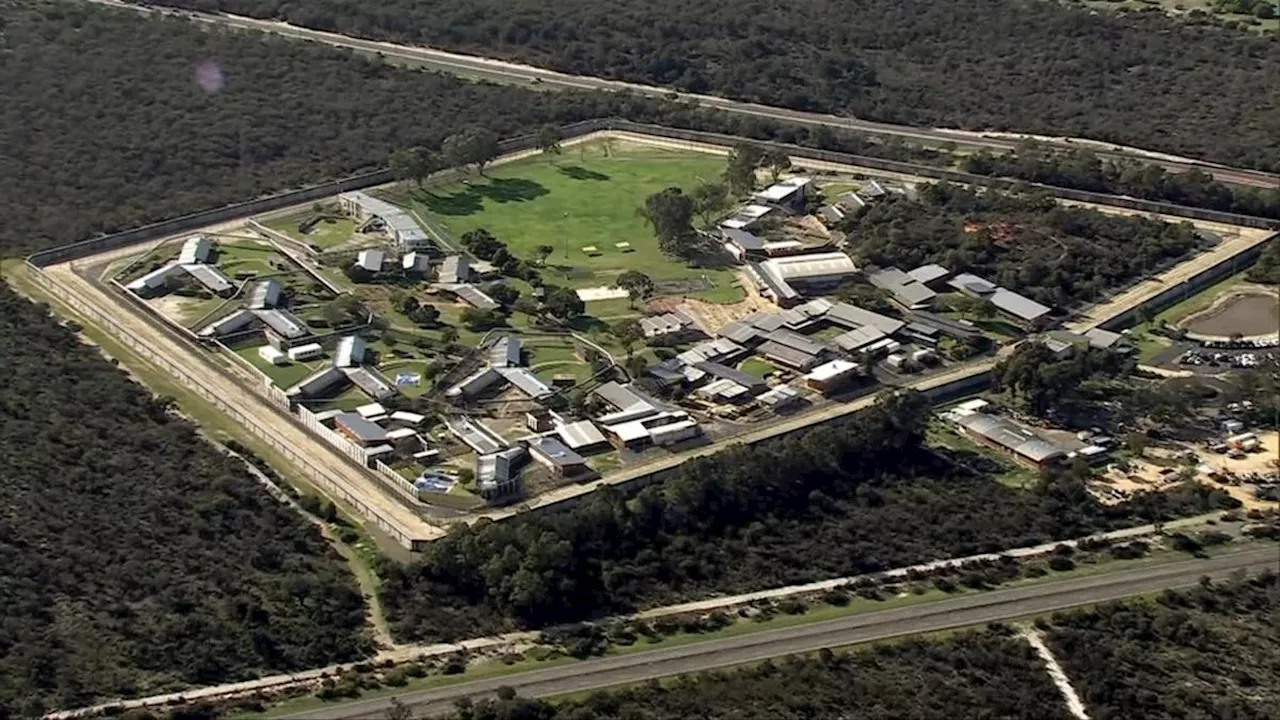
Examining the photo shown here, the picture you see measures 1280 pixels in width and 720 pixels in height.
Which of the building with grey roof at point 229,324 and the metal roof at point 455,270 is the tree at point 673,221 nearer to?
the metal roof at point 455,270

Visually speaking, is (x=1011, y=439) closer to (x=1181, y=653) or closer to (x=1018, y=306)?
(x=1018, y=306)

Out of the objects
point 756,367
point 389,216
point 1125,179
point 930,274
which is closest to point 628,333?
point 756,367

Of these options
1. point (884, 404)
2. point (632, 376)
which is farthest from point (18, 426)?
point (884, 404)

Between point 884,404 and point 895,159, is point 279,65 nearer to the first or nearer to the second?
point 895,159

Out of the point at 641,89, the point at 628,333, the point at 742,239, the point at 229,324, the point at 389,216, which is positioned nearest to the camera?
the point at 628,333

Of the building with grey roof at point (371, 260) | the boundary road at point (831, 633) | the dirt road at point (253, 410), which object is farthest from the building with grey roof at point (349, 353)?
the boundary road at point (831, 633)

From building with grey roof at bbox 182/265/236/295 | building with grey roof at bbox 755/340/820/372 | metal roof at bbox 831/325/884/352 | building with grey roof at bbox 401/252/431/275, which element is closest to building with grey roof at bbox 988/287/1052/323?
metal roof at bbox 831/325/884/352
